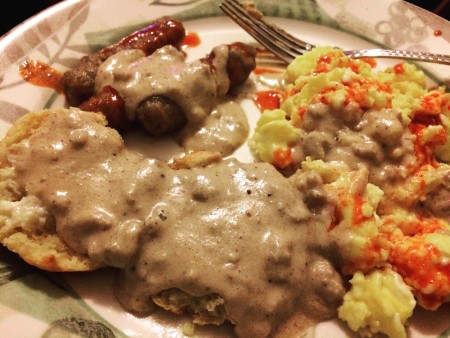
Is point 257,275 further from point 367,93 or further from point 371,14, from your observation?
point 371,14

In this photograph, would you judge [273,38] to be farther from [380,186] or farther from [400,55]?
[380,186]

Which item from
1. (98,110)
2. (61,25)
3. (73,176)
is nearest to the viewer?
(73,176)

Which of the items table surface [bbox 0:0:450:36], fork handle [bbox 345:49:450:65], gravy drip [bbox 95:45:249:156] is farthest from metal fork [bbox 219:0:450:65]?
table surface [bbox 0:0:450:36]

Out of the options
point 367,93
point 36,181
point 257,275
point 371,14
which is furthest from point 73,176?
point 371,14

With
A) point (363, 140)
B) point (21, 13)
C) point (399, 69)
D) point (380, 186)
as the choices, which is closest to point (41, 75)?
point (21, 13)

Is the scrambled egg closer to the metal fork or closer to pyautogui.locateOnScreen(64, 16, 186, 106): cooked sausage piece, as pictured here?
the metal fork

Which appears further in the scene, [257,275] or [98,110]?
[98,110]
